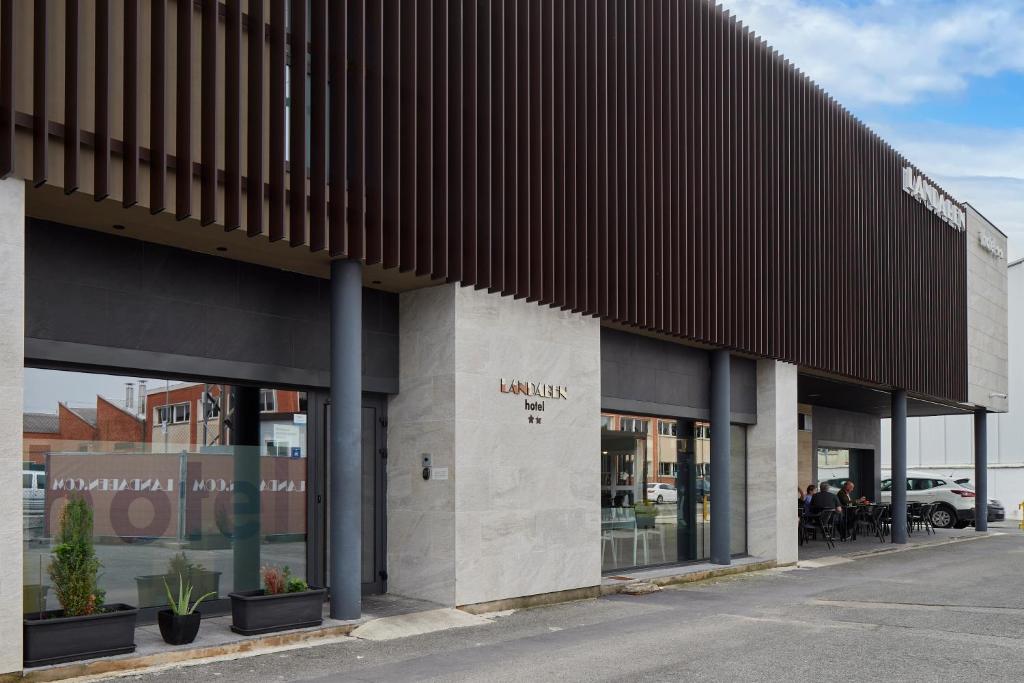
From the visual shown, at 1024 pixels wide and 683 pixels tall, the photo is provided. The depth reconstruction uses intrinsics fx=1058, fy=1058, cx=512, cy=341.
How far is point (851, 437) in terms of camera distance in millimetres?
33781

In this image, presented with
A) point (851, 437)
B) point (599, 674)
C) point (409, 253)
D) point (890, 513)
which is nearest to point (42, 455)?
point (409, 253)

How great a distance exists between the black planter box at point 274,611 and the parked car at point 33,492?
2019mm

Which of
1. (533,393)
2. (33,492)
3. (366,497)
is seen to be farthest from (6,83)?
(533,393)

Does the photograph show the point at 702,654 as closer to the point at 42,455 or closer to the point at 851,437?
the point at 42,455

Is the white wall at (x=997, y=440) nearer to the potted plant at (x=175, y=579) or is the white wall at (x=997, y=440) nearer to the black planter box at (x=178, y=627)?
the potted plant at (x=175, y=579)

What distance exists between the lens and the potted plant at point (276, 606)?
34.0 feet

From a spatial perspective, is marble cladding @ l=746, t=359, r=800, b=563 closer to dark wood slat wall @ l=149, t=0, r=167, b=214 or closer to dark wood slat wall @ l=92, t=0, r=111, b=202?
dark wood slat wall @ l=149, t=0, r=167, b=214

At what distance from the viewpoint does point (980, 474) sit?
32.1 meters

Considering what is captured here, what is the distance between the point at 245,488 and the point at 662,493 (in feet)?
27.7

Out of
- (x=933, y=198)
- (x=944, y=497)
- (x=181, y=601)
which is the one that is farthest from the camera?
(x=944, y=497)

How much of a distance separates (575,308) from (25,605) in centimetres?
794

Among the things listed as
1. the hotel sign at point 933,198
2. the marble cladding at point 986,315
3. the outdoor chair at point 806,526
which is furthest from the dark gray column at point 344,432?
the marble cladding at point 986,315

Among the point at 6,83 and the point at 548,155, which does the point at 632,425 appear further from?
the point at 6,83

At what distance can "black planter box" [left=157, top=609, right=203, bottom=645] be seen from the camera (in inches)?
382
